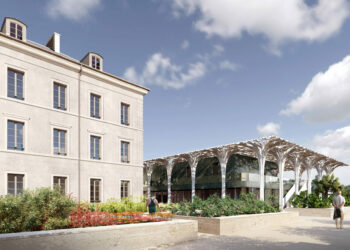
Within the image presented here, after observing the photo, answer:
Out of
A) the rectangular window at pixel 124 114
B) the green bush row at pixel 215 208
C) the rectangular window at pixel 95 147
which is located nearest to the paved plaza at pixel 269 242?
the green bush row at pixel 215 208

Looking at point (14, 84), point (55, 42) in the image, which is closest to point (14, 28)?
point (14, 84)

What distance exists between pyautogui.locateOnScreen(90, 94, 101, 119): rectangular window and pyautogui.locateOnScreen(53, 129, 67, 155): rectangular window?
2563 mm

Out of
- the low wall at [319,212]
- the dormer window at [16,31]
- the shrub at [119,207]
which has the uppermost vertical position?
the dormer window at [16,31]

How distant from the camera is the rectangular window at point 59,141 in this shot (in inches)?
747

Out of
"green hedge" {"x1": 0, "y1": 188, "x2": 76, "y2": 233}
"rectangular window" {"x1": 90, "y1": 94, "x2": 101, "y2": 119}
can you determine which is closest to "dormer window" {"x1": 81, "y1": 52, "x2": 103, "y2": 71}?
"rectangular window" {"x1": 90, "y1": 94, "x2": 101, "y2": 119}

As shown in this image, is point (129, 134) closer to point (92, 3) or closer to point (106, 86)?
point (106, 86)

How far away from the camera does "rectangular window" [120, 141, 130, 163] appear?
2309cm

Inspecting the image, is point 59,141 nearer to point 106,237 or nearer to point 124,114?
point 124,114

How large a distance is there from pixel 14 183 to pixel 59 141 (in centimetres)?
363

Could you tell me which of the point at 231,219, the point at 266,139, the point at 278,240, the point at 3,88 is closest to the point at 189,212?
the point at 231,219

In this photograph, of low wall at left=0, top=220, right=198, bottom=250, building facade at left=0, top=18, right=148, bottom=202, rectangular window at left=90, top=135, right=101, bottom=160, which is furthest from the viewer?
rectangular window at left=90, top=135, right=101, bottom=160

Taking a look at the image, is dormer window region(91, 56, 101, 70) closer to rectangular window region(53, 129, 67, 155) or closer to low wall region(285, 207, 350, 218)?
rectangular window region(53, 129, 67, 155)

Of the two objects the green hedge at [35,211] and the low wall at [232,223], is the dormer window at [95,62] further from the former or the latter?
the green hedge at [35,211]

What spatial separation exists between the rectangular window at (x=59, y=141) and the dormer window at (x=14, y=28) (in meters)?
5.94
